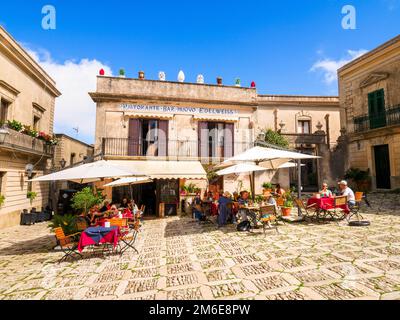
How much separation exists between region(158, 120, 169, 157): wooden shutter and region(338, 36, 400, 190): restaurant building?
1445 cm

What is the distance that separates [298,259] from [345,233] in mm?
2941

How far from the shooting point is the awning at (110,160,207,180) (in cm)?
1091

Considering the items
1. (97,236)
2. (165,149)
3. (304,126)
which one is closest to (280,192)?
(165,149)

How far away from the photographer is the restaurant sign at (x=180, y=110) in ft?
45.4

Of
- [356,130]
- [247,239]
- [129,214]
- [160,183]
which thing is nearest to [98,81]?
[160,183]

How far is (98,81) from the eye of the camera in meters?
13.6

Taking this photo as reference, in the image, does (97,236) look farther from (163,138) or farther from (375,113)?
(375,113)

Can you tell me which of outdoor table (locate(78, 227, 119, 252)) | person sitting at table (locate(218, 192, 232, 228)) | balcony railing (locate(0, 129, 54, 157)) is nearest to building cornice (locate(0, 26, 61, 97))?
balcony railing (locate(0, 129, 54, 157))

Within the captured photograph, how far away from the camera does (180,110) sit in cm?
1430

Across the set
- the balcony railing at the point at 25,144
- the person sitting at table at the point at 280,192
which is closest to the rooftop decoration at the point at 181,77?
the person sitting at table at the point at 280,192

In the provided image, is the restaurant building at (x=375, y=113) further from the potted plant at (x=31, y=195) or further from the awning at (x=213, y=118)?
the potted plant at (x=31, y=195)

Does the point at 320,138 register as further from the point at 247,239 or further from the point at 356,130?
the point at 247,239

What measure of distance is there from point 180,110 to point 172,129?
139 cm

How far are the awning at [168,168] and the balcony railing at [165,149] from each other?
782 mm
